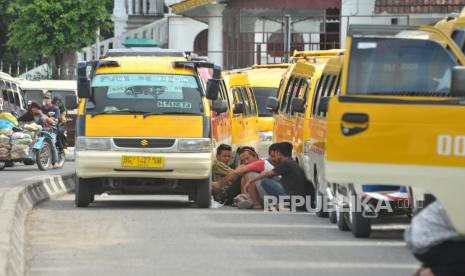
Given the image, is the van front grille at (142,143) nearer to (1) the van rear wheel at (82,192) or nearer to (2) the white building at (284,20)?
(1) the van rear wheel at (82,192)

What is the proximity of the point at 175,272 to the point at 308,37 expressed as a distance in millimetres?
32889

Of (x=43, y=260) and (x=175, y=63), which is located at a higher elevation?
(x=175, y=63)

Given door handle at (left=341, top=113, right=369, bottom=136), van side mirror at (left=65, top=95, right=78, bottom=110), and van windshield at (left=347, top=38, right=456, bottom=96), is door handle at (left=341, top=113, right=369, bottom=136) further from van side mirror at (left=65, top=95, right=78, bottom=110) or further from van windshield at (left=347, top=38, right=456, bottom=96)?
van side mirror at (left=65, top=95, right=78, bottom=110)

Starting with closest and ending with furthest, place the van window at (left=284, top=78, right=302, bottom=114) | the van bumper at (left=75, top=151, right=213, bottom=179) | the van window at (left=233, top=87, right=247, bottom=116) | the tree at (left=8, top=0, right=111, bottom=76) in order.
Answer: the van bumper at (left=75, top=151, right=213, bottom=179)
the van window at (left=284, top=78, right=302, bottom=114)
the van window at (left=233, top=87, right=247, bottom=116)
the tree at (left=8, top=0, right=111, bottom=76)

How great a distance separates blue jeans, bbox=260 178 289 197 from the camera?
20.3 m

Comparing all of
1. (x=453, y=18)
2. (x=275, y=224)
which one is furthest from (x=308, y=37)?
(x=453, y=18)

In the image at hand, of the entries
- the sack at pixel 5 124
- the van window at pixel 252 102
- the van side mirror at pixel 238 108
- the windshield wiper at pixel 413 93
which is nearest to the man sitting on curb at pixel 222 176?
the van side mirror at pixel 238 108

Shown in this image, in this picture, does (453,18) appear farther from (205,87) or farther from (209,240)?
(205,87)

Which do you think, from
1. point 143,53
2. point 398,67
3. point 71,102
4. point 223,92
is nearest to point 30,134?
point 223,92

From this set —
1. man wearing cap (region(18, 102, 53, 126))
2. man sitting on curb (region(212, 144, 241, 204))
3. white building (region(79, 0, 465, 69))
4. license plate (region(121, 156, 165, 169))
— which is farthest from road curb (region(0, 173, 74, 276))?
white building (region(79, 0, 465, 69))

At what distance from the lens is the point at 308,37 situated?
4491 centimetres

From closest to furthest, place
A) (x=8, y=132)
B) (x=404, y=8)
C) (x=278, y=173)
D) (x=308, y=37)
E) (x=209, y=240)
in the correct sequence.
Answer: (x=209, y=240) < (x=278, y=173) < (x=8, y=132) < (x=404, y=8) < (x=308, y=37)

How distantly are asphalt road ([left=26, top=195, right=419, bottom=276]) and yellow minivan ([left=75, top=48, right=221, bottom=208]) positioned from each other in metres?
0.52

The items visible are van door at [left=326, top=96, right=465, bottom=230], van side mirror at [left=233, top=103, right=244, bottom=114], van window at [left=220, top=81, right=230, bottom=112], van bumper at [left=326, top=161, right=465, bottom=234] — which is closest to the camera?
van bumper at [left=326, top=161, right=465, bottom=234]
